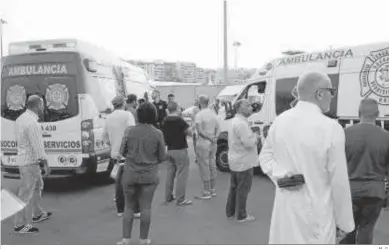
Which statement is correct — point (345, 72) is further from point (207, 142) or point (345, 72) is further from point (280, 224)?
point (280, 224)

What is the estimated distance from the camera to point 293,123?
2652mm

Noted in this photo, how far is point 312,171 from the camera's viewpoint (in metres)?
2.56

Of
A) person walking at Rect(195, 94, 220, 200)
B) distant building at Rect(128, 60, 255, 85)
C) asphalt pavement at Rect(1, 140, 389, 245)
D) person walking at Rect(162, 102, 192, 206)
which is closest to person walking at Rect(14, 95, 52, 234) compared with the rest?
asphalt pavement at Rect(1, 140, 389, 245)

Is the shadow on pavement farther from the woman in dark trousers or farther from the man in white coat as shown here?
the man in white coat

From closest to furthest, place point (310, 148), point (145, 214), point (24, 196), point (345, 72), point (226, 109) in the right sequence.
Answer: point (310, 148)
point (145, 214)
point (24, 196)
point (345, 72)
point (226, 109)

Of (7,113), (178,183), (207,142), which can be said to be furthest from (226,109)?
(7,113)

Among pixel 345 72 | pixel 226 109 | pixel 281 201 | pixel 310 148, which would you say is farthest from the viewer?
pixel 226 109

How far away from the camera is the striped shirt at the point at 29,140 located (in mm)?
5418

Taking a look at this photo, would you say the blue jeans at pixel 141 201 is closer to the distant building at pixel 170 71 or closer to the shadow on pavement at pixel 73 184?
the shadow on pavement at pixel 73 184

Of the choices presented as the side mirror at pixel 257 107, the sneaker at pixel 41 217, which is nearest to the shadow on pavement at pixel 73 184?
the sneaker at pixel 41 217

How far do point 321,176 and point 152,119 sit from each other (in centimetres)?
253

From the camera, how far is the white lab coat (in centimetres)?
252

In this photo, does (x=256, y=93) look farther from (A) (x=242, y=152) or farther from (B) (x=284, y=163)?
(B) (x=284, y=163)

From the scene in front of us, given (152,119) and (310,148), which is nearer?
(310,148)
